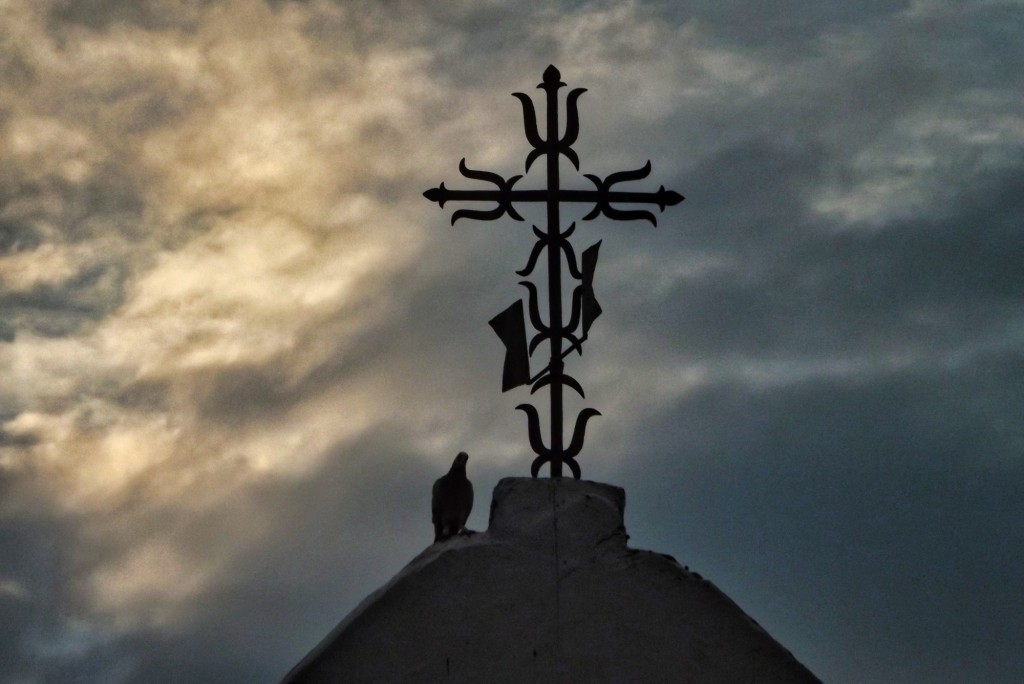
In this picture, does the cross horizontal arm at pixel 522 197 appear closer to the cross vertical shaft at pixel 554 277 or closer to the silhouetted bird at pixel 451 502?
the cross vertical shaft at pixel 554 277

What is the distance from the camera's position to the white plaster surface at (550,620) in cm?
516

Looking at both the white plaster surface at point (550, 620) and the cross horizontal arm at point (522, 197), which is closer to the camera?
the white plaster surface at point (550, 620)

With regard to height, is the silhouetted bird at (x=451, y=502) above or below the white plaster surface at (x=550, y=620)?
above

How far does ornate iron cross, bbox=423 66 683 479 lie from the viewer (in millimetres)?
5867

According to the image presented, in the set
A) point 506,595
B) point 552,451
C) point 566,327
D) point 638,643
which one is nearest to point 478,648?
point 506,595

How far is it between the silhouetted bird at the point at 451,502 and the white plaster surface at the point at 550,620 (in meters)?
0.53

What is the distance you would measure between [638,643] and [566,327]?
143cm

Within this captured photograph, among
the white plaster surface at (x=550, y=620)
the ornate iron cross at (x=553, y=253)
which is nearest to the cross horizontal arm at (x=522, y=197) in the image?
the ornate iron cross at (x=553, y=253)

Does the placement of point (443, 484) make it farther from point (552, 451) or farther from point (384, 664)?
point (384, 664)

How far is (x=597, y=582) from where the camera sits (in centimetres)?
533

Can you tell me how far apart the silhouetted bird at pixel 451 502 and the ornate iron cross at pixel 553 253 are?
49 cm

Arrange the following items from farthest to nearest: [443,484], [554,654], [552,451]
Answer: [443,484]
[552,451]
[554,654]

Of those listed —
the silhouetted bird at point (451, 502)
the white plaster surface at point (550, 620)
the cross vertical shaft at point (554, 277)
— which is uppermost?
the cross vertical shaft at point (554, 277)

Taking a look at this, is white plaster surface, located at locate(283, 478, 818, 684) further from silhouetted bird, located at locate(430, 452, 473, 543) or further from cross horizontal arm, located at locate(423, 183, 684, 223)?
cross horizontal arm, located at locate(423, 183, 684, 223)
